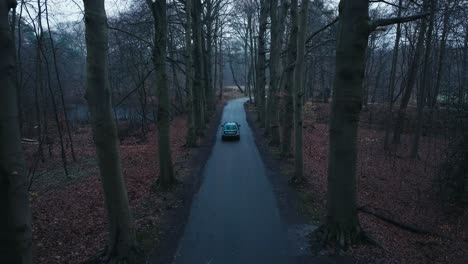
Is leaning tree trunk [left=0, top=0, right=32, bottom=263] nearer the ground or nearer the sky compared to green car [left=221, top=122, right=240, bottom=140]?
nearer the sky

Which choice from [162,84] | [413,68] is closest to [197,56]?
[162,84]

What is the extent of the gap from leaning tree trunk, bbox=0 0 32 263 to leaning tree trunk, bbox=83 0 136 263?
2.28 meters

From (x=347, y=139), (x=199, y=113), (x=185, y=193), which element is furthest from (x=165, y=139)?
(x=199, y=113)

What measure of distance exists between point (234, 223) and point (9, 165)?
6017 mm

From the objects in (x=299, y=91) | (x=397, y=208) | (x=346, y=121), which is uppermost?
(x=299, y=91)

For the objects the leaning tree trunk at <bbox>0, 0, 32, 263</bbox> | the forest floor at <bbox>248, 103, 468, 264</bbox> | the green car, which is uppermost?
the leaning tree trunk at <bbox>0, 0, 32, 263</bbox>

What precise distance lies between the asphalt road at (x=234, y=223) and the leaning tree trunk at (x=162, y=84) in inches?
55.6

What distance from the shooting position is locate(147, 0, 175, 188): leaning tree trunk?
9.99 m

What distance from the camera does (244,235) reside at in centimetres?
748

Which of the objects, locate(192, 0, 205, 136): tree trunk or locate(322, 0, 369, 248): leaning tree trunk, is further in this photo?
locate(192, 0, 205, 136): tree trunk

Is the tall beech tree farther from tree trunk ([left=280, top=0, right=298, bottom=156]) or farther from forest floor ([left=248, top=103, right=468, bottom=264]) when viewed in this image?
tree trunk ([left=280, top=0, right=298, bottom=156])

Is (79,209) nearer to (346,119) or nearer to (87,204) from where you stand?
(87,204)

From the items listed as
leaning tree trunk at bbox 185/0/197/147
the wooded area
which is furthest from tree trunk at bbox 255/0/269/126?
leaning tree trunk at bbox 185/0/197/147

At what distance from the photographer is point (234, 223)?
26.7 ft
